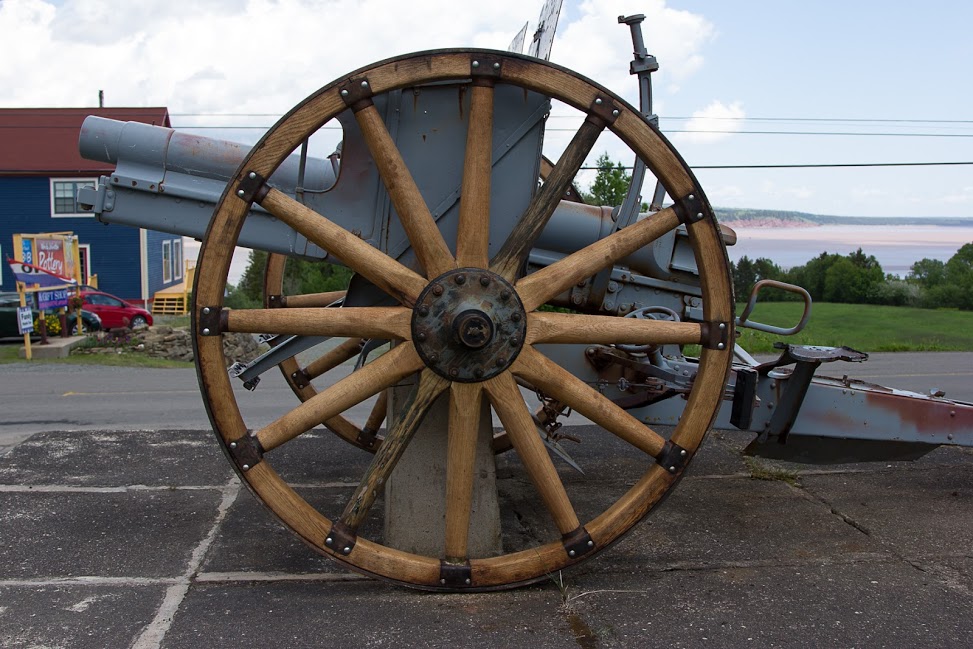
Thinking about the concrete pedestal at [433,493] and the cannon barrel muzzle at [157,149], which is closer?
the concrete pedestal at [433,493]

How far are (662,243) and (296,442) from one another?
3025mm

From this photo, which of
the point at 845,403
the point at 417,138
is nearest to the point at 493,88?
the point at 417,138

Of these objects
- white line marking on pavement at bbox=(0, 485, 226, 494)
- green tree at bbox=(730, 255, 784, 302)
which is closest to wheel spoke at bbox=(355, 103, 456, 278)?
white line marking on pavement at bbox=(0, 485, 226, 494)

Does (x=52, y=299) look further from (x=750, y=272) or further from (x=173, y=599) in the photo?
(x=750, y=272)

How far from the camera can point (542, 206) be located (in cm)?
370

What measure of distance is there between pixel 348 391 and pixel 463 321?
542 mm

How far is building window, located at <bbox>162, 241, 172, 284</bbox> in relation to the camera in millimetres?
33656

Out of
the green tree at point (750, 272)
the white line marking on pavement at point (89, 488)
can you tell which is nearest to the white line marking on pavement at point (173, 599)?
the white line marking on pavement at point (89, 488)

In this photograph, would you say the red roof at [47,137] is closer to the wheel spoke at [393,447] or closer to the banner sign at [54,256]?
the banner sign at [54,256]

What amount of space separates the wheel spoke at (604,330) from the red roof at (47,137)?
28073 mm

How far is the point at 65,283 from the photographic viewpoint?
639 inches

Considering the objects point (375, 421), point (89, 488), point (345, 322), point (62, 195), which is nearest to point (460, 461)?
point (345, 322)

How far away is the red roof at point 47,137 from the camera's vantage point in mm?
29375

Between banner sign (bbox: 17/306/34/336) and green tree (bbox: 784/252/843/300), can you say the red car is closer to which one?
banner sign (bbox: 17/306/34/336)
